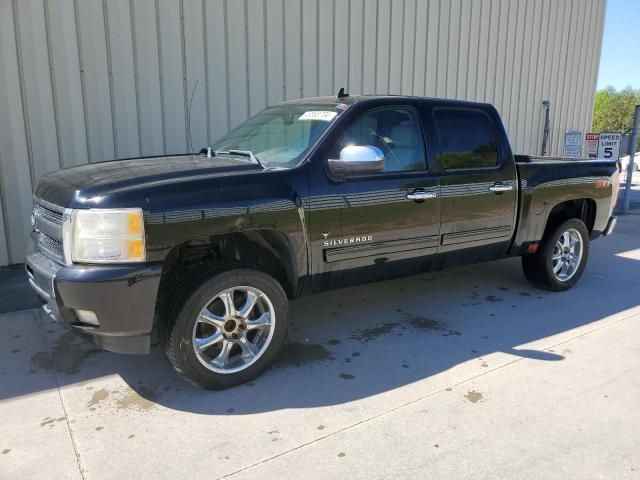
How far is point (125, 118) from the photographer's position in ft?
21.7

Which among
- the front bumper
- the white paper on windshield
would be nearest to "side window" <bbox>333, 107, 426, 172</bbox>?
the white paper on windshield

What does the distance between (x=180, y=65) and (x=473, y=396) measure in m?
5.45

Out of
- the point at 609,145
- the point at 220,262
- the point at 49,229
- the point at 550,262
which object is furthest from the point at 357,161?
the point at 609,145

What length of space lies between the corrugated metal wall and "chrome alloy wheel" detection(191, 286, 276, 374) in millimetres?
3824

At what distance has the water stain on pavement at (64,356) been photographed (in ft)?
12.7

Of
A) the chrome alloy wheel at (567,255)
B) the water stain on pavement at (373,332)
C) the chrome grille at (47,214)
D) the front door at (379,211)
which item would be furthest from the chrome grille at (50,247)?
the chrome alloy wheel at (567,255)

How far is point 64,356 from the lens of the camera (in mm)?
4074

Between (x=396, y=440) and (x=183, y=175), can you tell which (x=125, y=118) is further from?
(x=396, y=440)

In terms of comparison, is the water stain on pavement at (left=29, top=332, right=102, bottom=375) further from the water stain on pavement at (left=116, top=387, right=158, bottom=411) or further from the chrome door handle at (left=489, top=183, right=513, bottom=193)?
the chrome door handle at (left=489, top=183, right=513, bottom=193)

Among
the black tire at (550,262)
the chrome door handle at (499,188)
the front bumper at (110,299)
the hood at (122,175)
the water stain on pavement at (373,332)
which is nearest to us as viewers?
the front bumper at (110,299)

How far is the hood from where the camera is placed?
10.3ft

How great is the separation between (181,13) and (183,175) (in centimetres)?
424

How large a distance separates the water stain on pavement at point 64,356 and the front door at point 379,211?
1.82 metres

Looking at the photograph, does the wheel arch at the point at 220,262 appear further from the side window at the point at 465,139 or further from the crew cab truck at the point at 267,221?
the side window at the point at 465,139
